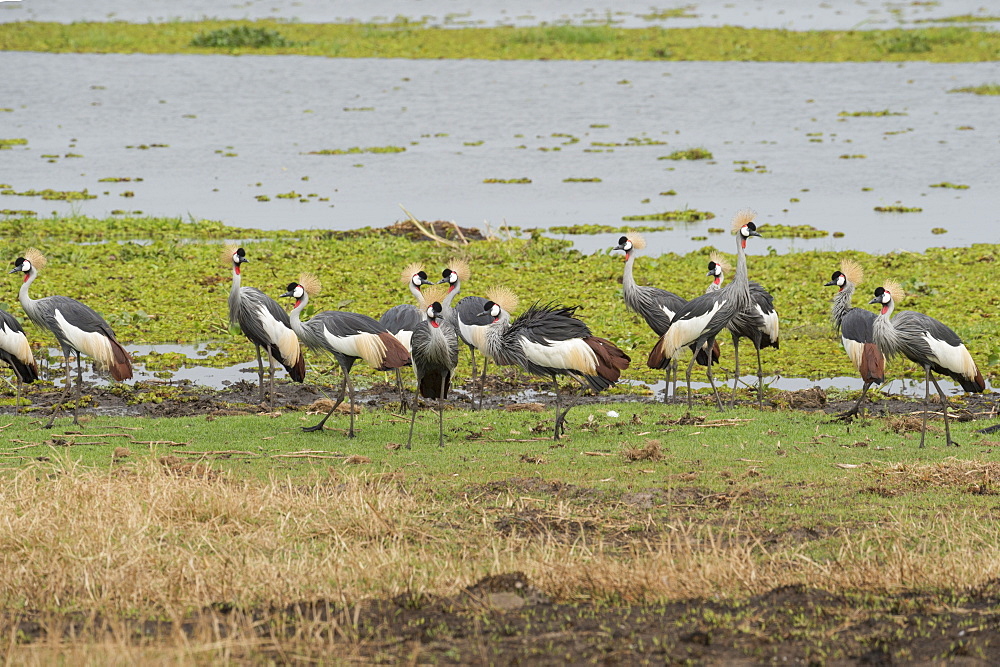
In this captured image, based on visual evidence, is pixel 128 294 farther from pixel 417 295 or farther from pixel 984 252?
pixel 984 252

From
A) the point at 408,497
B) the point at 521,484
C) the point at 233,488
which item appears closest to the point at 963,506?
the point at 521,484

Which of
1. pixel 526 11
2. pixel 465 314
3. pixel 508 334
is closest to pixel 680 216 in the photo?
pixel 465 314

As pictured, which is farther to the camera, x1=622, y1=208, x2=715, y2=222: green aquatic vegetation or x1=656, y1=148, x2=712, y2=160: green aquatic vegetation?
x1=656, y1=148, x2=712, y2=160: green aquatic vegetation

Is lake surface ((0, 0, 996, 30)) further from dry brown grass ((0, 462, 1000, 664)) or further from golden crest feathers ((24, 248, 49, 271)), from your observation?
dry brown grass ((0, 462, 1000, 664))

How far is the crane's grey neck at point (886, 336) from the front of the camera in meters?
12.3

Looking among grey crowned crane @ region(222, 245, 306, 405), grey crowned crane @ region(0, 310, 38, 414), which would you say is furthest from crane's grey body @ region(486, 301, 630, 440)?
grey crowned crane @ region(0, 310, 38, 414)

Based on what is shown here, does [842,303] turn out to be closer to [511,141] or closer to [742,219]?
[742,219]

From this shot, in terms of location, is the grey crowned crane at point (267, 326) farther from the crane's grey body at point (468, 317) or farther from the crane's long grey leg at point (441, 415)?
the crane's long grey leg at point (441, 415)

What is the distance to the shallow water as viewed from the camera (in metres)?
27.2

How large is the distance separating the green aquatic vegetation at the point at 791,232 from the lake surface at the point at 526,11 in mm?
42495

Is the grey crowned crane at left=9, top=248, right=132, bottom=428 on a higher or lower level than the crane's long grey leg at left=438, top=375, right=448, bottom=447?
higher

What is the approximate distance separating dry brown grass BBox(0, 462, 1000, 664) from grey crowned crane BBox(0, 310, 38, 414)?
437 cm

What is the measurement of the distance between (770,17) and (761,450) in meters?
64.5

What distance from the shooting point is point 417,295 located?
13891 mm
